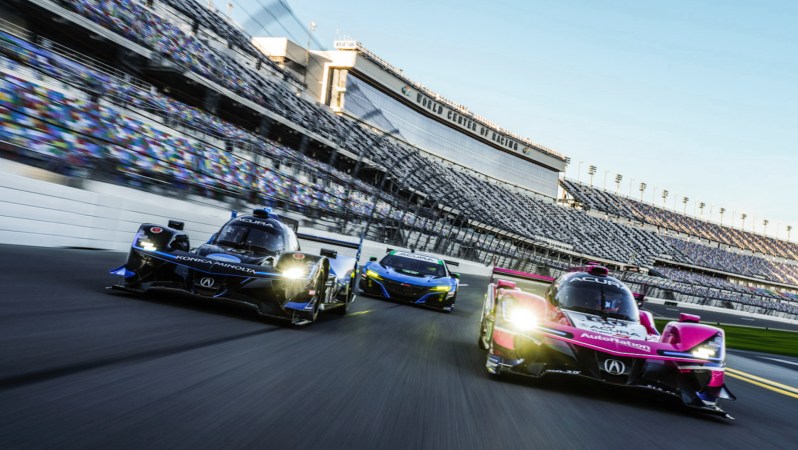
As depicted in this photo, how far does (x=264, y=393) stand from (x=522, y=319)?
2760mm

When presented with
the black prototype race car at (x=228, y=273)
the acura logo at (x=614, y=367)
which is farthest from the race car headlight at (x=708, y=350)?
the black prototype race car at (x=228, y=273)

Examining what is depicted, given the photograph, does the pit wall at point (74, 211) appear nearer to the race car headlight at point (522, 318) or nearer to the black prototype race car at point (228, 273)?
the black prototype race car at point (228, 273)

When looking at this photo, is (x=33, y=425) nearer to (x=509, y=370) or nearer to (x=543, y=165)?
(x=509, y=370)

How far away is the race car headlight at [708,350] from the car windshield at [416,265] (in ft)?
29.1

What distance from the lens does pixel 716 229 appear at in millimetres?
110812

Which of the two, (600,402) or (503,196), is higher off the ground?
(503,196)

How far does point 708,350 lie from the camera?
5758 mm

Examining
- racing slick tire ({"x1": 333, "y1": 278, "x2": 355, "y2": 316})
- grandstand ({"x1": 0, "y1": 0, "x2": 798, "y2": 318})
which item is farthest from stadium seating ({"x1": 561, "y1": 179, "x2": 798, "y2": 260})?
racing slick tire ({"x1": 333, "y1": 278, "x2": 355, "y2": 316})

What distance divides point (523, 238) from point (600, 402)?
49.1 metres

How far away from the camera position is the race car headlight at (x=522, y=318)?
5.91m

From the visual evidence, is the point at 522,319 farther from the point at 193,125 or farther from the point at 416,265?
the point at 193,125

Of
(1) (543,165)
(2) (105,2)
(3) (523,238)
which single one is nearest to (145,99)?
(2) (105,2)

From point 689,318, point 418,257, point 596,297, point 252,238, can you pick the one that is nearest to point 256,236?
point 252,238

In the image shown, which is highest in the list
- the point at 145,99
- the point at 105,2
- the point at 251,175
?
the point at 105,2
